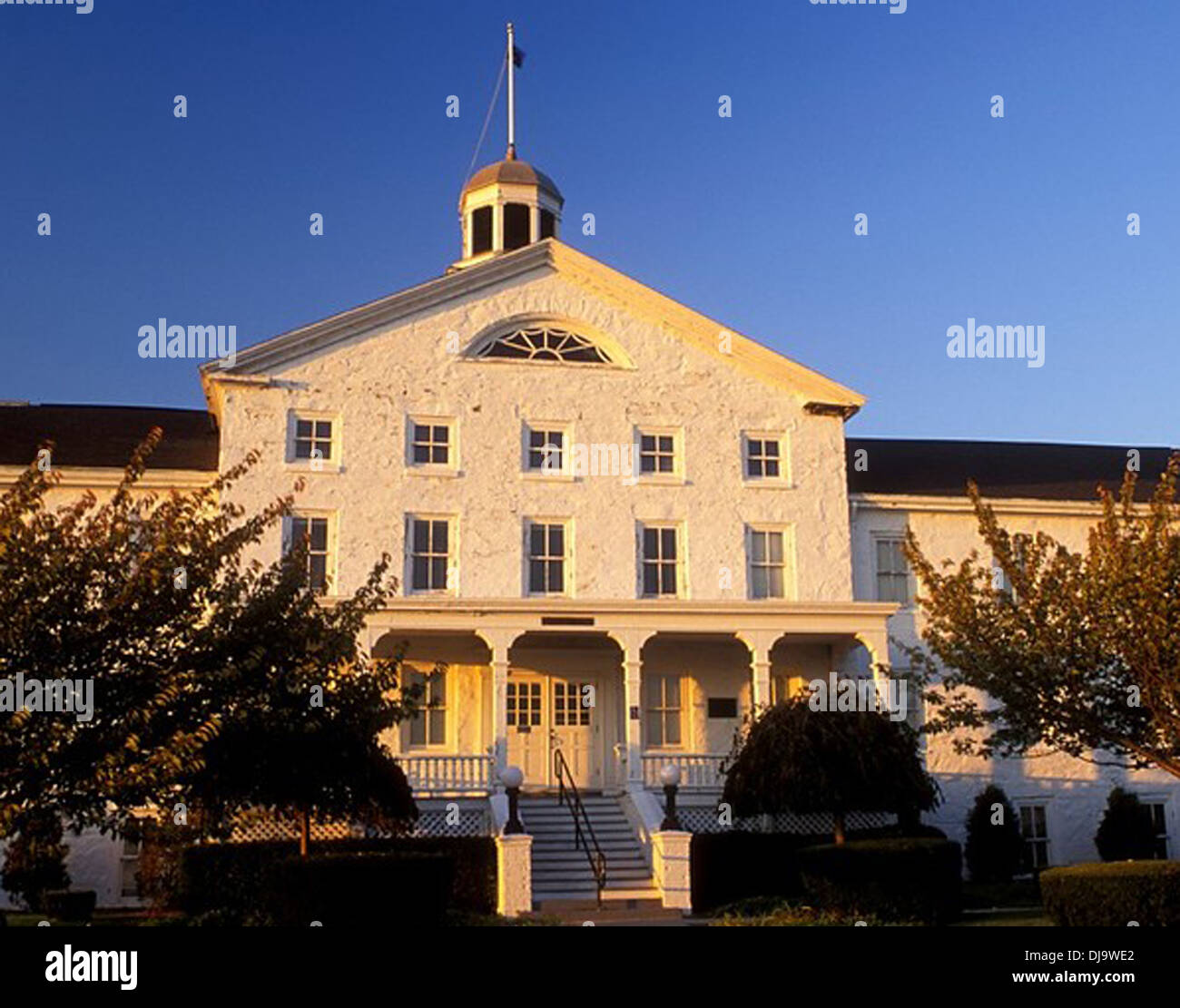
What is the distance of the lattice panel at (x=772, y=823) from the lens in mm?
26094

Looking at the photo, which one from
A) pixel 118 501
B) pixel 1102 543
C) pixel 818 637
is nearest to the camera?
pixel 118 501

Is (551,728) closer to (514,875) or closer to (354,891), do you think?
(514,875)

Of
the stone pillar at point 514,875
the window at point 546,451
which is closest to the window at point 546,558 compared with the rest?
the window at point 546,451

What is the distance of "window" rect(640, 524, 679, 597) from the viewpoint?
29547 mm

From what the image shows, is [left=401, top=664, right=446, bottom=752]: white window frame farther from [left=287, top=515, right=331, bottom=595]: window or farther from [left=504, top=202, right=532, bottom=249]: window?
[left=504, top=202, right=532, bottom=249]: window

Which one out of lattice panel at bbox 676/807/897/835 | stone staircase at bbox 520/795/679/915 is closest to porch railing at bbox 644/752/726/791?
lattice panel at bbox 676/807/897/835

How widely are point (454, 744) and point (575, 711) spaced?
8.39 feet

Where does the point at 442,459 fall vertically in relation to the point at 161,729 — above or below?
above

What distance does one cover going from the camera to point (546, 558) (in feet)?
95.8

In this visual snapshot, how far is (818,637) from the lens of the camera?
96.5ft

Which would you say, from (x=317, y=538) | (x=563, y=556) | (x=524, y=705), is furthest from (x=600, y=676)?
(x=317, y=538)
